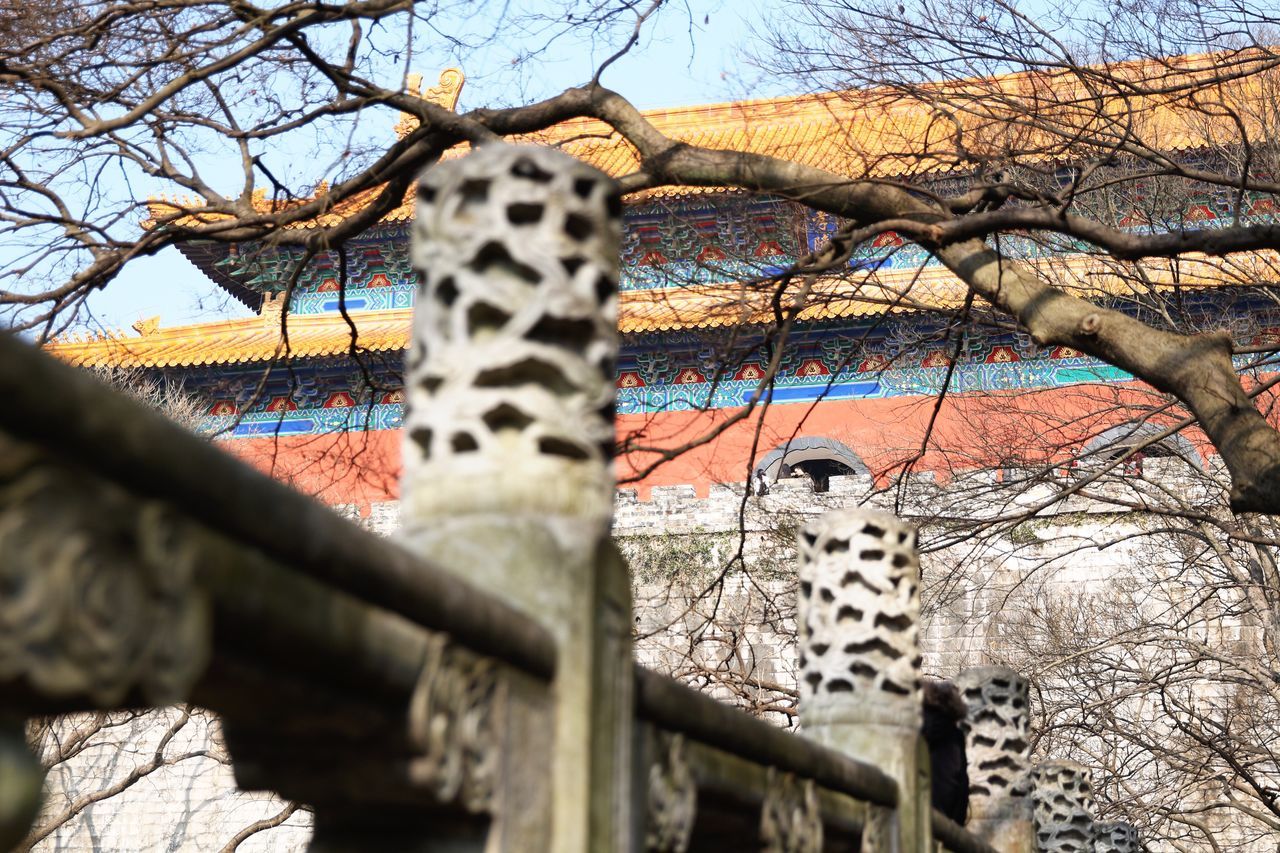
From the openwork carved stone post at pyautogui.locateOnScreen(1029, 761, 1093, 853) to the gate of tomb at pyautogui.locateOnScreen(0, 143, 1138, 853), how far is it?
209 inches

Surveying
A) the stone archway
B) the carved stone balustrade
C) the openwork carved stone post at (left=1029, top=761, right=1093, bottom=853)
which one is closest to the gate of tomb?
the carved stone balustrade

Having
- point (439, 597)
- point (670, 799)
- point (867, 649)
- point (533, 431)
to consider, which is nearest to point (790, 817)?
point (670, 799)

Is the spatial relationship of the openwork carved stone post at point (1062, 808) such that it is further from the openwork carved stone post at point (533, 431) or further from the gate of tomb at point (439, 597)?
the openwork carved stone post at point (533, 431)

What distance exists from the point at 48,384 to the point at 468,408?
113cm

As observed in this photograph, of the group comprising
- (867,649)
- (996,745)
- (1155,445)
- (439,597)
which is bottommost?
(439,597)

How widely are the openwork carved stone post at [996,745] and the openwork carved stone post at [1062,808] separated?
145cm

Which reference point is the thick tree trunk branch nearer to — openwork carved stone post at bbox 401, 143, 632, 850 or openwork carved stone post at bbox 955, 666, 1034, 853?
openwork carved stone post at bbox 955, 666, 1034, 853

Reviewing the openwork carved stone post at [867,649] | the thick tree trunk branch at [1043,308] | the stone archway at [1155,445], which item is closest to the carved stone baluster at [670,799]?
the openwork carved stone post at [867,649]

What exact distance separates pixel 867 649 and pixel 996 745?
2.88m

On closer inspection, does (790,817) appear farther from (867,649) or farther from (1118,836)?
(1118,836)

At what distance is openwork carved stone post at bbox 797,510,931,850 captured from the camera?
4586mm

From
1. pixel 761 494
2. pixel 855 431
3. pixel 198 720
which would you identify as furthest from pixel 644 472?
pixel 855 431

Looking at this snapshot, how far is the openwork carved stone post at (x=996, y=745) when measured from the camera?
714 centimetres

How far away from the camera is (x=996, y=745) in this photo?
7.20m
